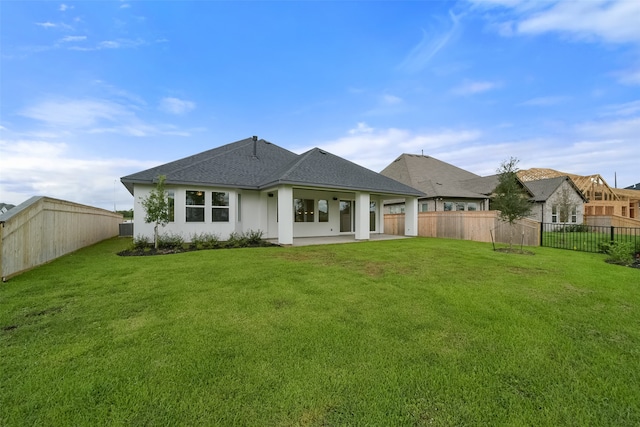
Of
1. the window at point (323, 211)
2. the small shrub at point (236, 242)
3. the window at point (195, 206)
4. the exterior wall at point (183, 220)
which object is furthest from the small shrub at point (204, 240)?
the window at point (323, 211)

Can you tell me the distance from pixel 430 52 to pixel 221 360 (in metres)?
14.9

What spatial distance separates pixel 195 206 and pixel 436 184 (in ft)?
66.5

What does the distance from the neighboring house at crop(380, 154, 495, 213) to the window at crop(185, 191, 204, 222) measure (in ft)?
53.8

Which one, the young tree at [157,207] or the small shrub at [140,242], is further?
the small shrub at [140,242]

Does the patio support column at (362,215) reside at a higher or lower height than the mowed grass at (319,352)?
higher

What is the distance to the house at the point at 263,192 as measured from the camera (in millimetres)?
11984

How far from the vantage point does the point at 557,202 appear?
23.6 meters

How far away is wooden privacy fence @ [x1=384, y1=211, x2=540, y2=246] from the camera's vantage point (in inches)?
511

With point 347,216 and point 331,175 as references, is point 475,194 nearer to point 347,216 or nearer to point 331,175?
point 347,216

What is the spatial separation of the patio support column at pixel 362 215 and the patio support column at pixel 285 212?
3.94 meters

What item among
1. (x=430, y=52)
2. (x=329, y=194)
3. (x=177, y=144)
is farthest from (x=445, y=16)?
(x=177, y=144)

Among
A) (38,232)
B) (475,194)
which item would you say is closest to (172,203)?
(38,232)

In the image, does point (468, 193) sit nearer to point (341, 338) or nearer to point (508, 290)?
point (508, 290)

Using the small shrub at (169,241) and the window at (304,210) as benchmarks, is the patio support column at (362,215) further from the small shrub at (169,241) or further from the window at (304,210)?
the small shrub at (169,241)
